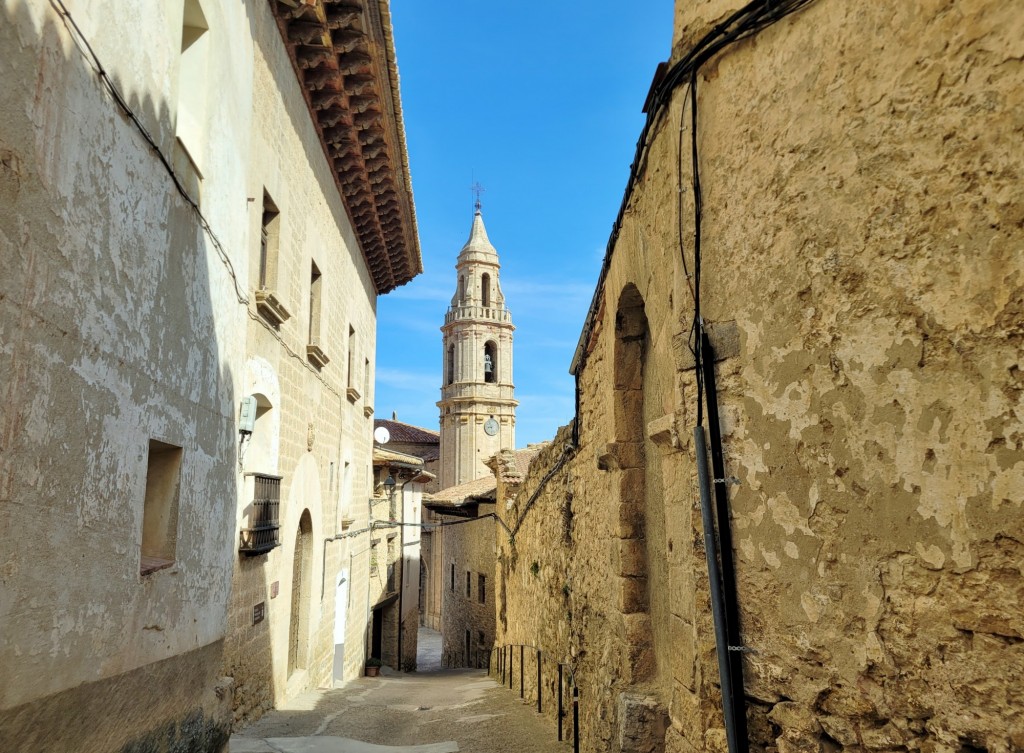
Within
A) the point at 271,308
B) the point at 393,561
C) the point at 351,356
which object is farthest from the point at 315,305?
the point at 393,561

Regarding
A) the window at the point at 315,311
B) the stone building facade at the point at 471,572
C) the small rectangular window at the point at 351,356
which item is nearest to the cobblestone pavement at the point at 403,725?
the window at the point at 315,311

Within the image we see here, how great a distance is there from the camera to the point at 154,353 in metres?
4.09

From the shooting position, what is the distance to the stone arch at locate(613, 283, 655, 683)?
5238mm

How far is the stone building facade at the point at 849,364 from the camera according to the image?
1.96m

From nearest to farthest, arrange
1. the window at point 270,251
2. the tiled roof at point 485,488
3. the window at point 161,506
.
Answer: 1. the window at point 161,506
2. the window at point 270,251
3. the tiled roof at point 485,488

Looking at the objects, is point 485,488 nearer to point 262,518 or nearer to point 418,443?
point 262,518

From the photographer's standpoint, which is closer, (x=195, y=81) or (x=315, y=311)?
(x=195, y=81)

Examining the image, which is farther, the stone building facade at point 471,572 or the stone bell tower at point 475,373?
the stone bell tower at point 475,373

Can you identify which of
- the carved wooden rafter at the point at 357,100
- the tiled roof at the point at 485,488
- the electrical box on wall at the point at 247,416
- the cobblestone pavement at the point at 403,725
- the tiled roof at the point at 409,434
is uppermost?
the tiled roof at the point at 409,434

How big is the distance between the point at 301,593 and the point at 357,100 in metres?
6.69

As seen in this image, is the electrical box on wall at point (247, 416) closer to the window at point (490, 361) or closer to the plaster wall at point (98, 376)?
the plaster wall at point (98, 376)

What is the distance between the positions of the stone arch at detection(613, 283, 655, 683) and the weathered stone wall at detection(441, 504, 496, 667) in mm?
15095

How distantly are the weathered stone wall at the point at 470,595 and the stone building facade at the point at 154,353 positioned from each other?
12121 millimetres

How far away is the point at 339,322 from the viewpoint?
1209 cm
